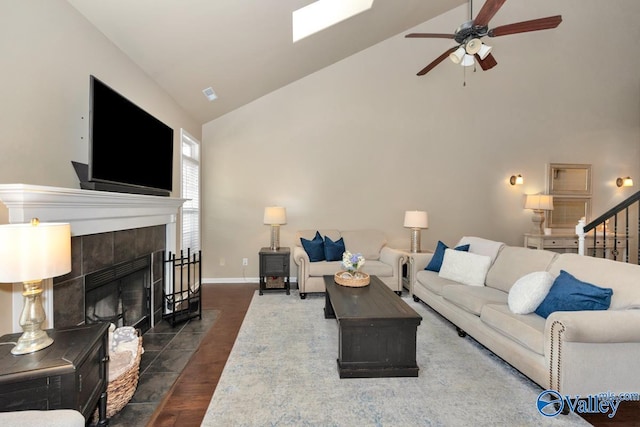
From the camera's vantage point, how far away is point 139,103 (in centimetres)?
294

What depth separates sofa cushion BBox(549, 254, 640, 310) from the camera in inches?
80.8

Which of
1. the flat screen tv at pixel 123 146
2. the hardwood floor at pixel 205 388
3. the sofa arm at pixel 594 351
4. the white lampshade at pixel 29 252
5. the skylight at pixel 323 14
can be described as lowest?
the hardwood floor at pixel 205 388

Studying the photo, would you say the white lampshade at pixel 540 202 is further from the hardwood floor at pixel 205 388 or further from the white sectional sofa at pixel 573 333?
the hardwood floor at pixel 205 388

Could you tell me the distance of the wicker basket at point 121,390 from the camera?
1.82 m

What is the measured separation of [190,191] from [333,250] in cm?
228

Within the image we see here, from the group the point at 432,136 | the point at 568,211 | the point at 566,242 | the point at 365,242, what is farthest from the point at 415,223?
the point at 568,211

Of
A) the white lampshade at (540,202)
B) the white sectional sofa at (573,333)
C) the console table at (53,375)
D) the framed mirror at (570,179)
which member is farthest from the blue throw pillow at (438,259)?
the console table at (53,375)

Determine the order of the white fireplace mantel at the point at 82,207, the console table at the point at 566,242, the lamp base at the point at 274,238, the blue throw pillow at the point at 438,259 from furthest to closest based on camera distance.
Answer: the console table at the point at 566,242 < the lamp base at the point at 274,238 < the blue throw pillow at the point at 438,259 < the white fireplace mantel at the point at 82,207

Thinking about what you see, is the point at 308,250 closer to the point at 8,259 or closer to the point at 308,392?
the point at 308,392

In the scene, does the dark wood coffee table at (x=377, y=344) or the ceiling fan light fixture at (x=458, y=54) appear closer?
the dark wood coffee table at (x=377, y=344)

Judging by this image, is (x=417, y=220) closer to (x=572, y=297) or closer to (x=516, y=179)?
(x=516, y=179)

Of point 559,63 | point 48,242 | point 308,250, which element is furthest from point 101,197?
point 559,63

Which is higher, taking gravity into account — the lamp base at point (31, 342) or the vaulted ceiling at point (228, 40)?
the vaulted ceiling at point (228, 40)

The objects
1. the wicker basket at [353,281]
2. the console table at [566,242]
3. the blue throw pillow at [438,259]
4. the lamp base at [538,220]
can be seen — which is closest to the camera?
the wicker basket at [353,281]
